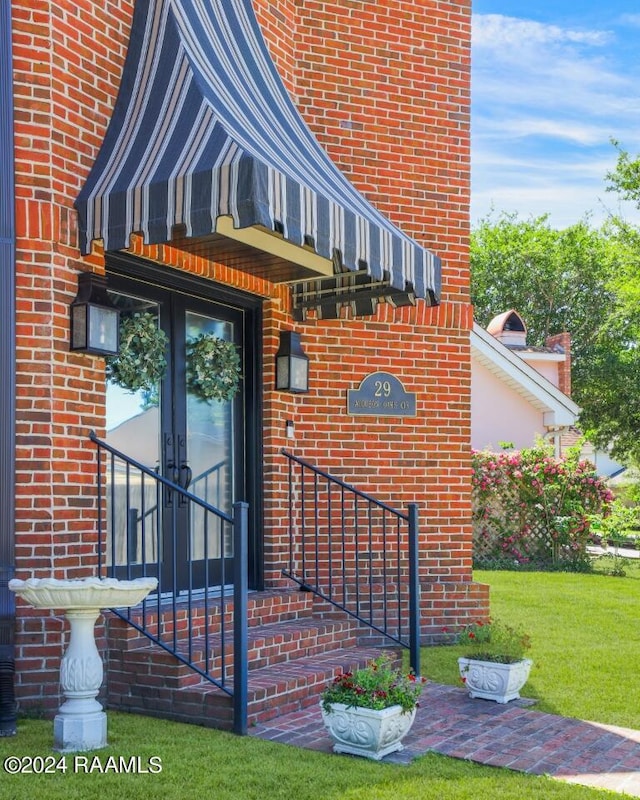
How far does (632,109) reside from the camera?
29.1 metres

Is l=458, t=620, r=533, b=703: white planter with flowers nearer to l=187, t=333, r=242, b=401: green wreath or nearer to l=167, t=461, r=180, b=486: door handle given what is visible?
l=167, t=461, r=180, b=486: door handle

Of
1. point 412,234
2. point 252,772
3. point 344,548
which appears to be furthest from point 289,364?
point 252,772

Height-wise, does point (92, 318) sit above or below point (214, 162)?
below

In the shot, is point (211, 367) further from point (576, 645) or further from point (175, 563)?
point (576, 645)

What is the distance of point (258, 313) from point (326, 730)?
3.59 metres

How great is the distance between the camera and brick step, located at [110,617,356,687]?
5703mm

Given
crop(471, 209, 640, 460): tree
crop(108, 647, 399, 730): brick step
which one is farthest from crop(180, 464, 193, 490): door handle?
crop(471, 209, 640, 460): tree

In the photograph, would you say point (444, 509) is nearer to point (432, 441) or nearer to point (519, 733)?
point (432, 441)

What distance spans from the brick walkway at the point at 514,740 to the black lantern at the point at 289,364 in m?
2.74

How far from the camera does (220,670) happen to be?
5965mm

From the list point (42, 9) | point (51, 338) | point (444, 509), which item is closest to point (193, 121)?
point (42, 9)

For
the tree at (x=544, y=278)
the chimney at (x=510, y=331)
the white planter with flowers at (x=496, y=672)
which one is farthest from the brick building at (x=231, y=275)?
the tree at (x=544, y=278)

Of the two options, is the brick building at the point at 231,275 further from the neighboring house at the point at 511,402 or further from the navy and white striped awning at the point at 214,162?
the neighboring house at the point at 511,402

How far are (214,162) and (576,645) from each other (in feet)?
17.6
